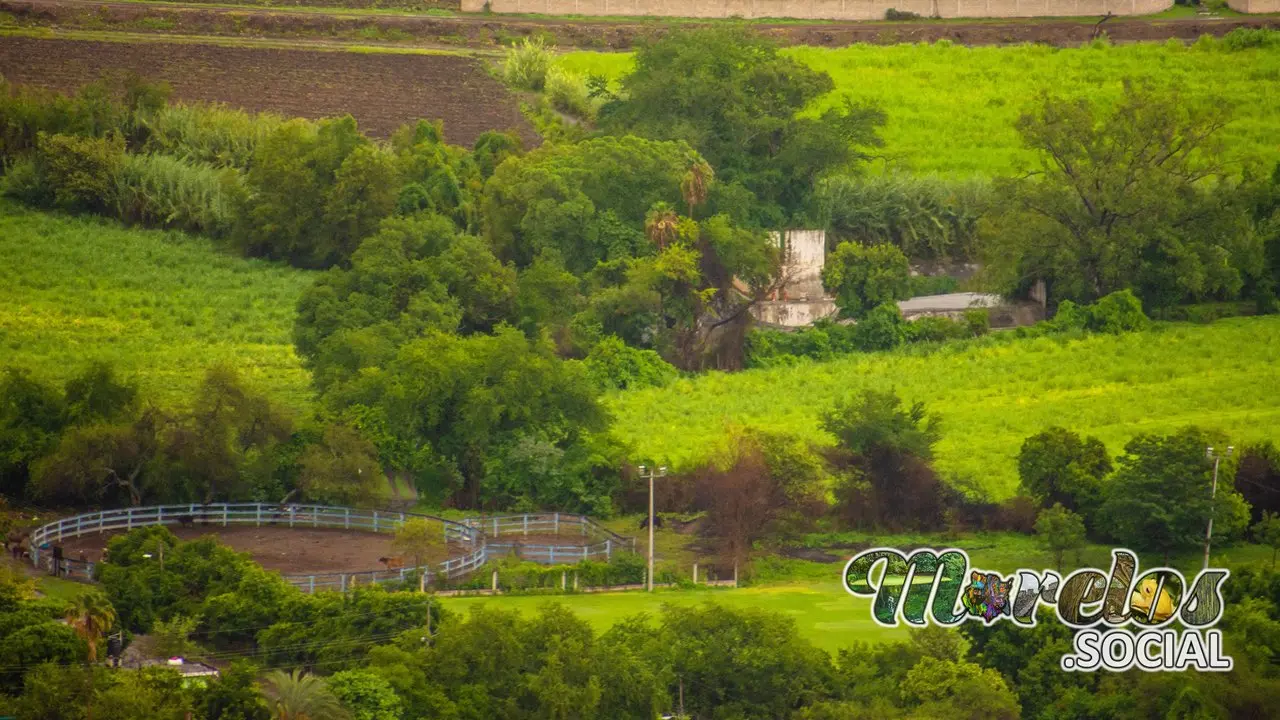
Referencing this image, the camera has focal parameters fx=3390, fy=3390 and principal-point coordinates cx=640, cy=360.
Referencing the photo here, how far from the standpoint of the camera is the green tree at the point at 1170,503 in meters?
68.6

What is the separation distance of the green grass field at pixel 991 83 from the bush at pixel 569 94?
227cm

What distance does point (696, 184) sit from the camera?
292ft

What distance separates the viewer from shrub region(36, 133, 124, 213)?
3730 inches

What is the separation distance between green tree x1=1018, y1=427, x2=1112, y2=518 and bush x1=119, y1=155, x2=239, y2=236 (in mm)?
30119

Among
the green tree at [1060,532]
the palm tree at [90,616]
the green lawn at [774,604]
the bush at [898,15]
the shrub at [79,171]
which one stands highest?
the bush at [898,15]

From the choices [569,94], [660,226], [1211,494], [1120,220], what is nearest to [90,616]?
[1211,494]

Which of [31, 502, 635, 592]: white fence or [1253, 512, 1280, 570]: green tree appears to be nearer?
[31, 502, 635, 592]: white fence

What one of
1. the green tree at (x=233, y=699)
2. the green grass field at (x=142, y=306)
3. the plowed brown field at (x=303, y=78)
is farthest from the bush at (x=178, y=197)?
the green tree at (x=233, y=699)

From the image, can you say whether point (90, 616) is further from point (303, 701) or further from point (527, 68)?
point (527, 68)

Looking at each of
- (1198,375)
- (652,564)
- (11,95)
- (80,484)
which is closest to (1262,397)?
(1198,375)

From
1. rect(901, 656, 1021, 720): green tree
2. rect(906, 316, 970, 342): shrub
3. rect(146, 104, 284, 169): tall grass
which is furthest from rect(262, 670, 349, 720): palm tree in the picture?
rect(146, 104, 284, 169): tall grass

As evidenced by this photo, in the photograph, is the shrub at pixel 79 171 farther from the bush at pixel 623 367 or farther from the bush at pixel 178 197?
the bush at pixel 623 367

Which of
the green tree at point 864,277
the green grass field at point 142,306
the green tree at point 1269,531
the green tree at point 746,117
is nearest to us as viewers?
the green tree at point 1269,531

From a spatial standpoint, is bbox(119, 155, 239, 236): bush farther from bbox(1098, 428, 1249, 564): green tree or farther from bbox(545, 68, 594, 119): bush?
bbox(1098, 428, 1249, 564): green tree
